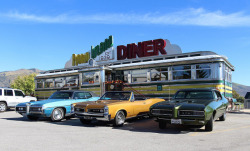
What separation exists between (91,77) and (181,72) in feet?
24.2

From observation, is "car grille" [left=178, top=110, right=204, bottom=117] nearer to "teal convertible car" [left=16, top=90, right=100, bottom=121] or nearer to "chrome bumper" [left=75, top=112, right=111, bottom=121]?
"chrome bumper" [left=75, top=112, right=111, bottom=121]

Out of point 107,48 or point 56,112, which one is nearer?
point 56,112

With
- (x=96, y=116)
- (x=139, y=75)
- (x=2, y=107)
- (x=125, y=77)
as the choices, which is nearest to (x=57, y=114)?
(x=96, y=116)

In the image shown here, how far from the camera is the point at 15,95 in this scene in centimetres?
1605

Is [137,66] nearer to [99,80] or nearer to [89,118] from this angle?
[99,80]

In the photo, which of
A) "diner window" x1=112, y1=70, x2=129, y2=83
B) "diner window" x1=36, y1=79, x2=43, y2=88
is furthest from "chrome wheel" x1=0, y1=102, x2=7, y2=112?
"diner window" x1=112, y1=70, x2=129, y2=83

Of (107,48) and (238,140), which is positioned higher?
(107,48)

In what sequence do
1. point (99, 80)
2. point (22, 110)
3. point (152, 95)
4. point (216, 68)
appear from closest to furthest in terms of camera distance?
point (22, 110) < point (216, 68) < point (152, 95) < point (99, 80)

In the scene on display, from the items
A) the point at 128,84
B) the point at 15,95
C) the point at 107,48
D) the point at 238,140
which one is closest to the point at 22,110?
the point at 15,95

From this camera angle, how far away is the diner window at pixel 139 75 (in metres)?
15.5

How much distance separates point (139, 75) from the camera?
15.8 metres

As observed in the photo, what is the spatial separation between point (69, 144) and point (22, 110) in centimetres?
628

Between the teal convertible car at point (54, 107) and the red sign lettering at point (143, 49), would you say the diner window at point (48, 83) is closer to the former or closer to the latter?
the red sign lettering at point (143, 49)

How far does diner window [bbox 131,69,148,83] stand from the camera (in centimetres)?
1546
